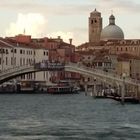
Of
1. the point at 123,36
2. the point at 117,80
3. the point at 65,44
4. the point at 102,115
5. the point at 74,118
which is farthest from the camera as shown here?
the point at 123,36

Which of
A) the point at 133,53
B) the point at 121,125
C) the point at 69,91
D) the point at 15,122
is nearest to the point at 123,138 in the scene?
the point at 121,125

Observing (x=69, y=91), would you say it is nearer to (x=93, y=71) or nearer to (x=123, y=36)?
(x=93, y=71)

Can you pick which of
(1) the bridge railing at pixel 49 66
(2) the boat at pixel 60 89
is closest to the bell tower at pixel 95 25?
(2) the boat at pixel 60 89

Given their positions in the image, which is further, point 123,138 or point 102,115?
point 102,115

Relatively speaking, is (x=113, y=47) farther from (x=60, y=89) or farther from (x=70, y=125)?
(x=70, y=125)

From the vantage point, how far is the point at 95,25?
328 ft

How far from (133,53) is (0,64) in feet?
97.1

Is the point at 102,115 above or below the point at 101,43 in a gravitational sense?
below

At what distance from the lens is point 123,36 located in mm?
93875

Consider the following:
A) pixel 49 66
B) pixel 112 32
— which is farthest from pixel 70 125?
pixel 112 32

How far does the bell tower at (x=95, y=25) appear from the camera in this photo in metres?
99.6

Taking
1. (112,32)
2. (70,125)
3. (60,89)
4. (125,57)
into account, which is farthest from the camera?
(112,32)

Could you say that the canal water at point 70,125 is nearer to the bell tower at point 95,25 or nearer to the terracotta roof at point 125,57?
the terracotta roof at point 125,57

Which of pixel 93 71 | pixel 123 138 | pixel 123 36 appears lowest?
pixel 123 138
